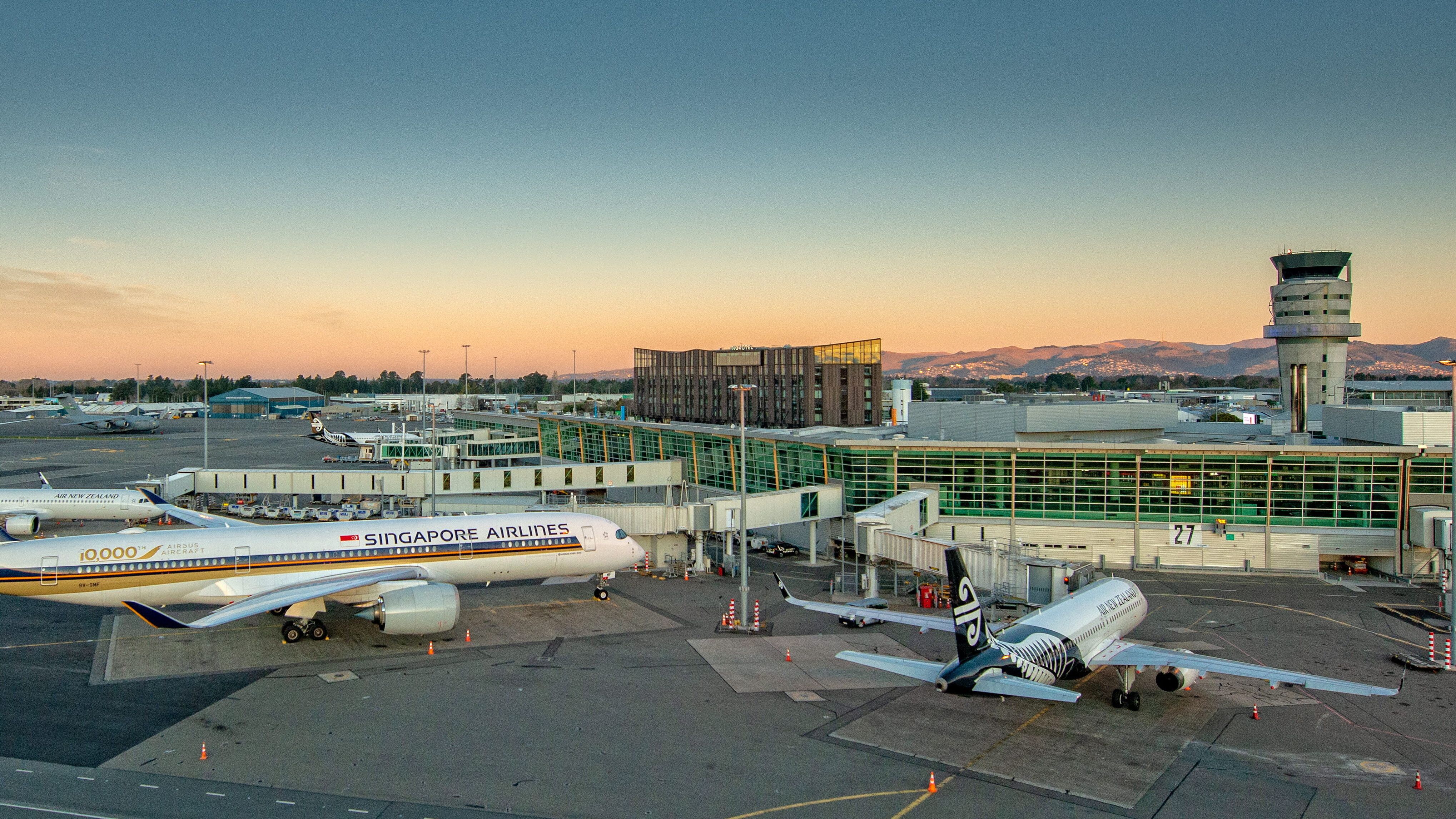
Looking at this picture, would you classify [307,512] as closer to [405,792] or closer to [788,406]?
[405,792]

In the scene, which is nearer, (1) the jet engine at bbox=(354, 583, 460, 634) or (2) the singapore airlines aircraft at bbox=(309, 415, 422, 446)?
(1) the jet engine at bbox=(354, 583, 460, 634)

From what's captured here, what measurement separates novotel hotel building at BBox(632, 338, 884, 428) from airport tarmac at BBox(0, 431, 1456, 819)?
88095 mm

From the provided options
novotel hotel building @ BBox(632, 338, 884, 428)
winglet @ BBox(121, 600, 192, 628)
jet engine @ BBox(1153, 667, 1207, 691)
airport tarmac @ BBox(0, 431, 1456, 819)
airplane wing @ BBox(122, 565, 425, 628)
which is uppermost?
novotel hotel building @ BBox(632, 338, 884, 428)

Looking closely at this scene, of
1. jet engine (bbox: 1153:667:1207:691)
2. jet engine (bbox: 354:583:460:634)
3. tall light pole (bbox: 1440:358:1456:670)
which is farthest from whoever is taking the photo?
jet engine (bbox: 354:583:460:634)

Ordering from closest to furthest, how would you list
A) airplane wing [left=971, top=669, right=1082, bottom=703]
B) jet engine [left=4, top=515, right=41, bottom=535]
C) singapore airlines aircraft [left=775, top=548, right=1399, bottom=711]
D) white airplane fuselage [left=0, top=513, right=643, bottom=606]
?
airplane wing [left=971, top=669, right=1082, bottom=703] → singapore airlines aircraft [left=775, top=548, right=1399, bottom=711] → white airplane fuselage [left=0, top=513, right=643, bottom=606] → jet engine [left=4, top=515, right=41, bottom=535]

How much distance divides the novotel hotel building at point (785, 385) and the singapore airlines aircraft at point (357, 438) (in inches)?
1829

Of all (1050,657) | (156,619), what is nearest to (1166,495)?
(1050,657)

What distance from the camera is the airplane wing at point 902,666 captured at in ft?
80.8

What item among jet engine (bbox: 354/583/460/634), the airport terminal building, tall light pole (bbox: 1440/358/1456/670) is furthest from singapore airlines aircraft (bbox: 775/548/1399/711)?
the airport terminal building

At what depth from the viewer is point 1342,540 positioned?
5122cm

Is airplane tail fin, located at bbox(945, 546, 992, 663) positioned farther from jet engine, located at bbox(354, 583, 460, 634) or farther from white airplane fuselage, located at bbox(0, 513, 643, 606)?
white airplane fuselage, located at bbox(0, 513, 643, 606)

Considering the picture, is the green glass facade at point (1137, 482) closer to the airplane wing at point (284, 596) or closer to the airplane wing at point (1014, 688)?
the airplane wing at point (284, 596)

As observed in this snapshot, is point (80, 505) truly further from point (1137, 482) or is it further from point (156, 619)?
point (1137, 482)

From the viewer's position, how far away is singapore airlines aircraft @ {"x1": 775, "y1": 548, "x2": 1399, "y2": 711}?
922 inches
